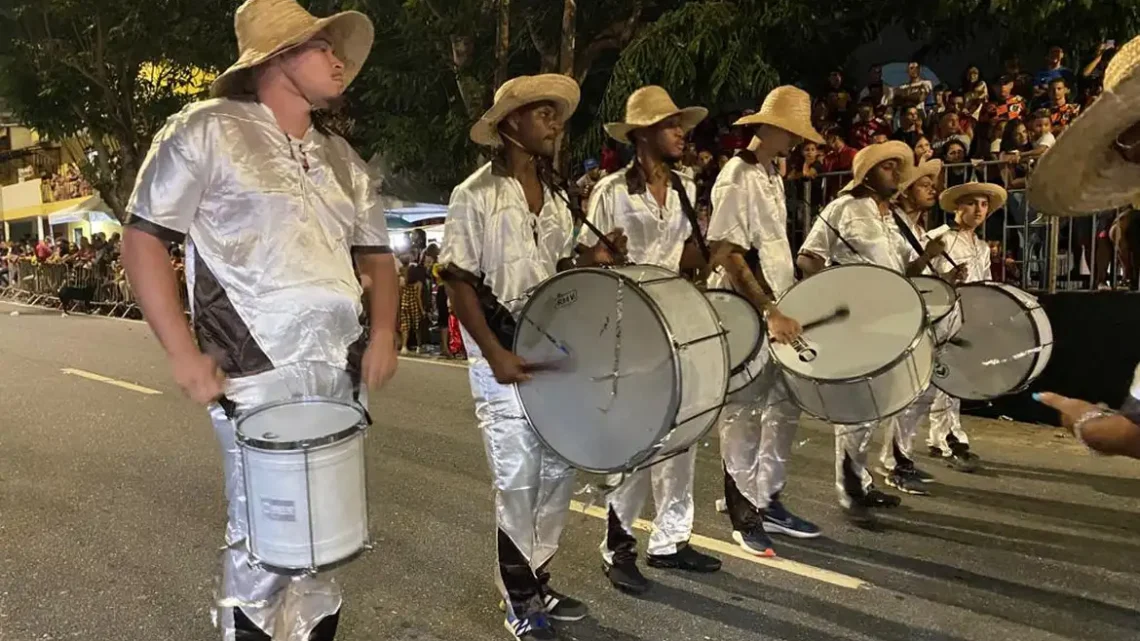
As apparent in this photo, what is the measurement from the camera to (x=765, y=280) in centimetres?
476

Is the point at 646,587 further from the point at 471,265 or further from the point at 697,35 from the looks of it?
the point at 697,35

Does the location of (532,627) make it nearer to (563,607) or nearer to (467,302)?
(563,607)

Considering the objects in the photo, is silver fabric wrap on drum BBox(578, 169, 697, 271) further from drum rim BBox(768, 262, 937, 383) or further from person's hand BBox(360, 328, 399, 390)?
person's hand BBox(360, 328, 399, 390)

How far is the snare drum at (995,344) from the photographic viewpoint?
5505 millimetres

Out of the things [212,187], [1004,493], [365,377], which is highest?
[212,187]

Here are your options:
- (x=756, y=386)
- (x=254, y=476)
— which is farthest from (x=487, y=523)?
(x=254, y=476)

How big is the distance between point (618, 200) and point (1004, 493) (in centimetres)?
342

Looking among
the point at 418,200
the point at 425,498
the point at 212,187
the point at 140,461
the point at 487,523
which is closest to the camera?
the point at 212,187

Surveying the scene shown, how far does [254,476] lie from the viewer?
2357 millimetres

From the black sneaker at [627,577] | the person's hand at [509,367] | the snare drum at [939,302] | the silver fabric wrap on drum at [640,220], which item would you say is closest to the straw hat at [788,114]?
the silver fabric wrap on drum at [640,220]

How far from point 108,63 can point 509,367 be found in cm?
1913

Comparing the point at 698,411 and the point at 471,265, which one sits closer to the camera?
the point at 698,411

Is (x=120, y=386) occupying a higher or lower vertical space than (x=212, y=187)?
lower

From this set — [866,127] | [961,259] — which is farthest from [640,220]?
[866,127]
